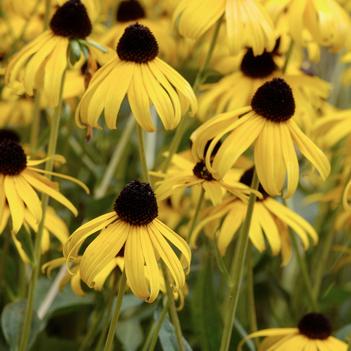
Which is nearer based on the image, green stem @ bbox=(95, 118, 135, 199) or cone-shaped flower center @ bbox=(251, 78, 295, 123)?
cone-shaped flower center @ bbox=(251, 78, 295, 123)

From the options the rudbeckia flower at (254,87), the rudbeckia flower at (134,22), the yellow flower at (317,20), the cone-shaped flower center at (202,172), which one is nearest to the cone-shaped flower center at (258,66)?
the rudbeckia flower at (254,87)

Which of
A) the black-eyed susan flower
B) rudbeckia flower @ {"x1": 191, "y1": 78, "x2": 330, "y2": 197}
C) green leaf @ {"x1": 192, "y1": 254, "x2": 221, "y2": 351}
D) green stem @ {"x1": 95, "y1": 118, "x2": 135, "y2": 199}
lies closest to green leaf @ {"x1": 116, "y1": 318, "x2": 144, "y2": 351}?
green leaf @ {"x1": 192, "y1": 254, "x2": 221, "y2": 351}

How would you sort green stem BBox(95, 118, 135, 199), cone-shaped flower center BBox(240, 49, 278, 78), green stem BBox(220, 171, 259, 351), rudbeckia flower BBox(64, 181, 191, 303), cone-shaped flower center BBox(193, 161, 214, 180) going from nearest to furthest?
rudbeckia flower BBox(64, 181, 191, 303) < green stem BBox(220, 171, 259, 351) < cone-shaped flower center BBox(193, 161, 214, 180) < cone-shaped flower center BBox(240, 49, 278, 78) < green stem BBox(95, 118, 135, 199)

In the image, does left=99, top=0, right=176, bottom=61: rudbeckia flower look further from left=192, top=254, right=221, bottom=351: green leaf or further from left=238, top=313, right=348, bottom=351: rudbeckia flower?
left=238, top=313, right=348, bottom=351: rudbeckia flower

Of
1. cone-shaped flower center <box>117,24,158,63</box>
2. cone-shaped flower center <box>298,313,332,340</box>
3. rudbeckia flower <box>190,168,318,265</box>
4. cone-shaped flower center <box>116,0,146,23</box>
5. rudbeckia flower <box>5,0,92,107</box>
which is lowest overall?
cone-shaped flower center <box>298,313,332,340</box>

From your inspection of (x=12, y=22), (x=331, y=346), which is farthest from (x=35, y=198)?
(x=12, y=22)

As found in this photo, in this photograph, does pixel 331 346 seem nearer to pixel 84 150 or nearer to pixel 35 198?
pixel 35 198
